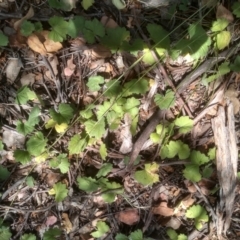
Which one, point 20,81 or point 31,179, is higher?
point 20,81

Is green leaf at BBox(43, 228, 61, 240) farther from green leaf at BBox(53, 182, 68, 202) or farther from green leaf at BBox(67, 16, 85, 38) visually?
green leaf at BBox(67, 16, 85, 38)

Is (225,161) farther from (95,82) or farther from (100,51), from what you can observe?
(100,51)

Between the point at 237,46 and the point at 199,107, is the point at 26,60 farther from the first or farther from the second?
the point at 237,46

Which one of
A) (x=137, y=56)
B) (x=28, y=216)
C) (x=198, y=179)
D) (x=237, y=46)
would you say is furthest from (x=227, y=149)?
(x=28, y=216)

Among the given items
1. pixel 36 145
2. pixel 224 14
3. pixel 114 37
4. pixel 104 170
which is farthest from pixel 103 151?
pixel 224 14

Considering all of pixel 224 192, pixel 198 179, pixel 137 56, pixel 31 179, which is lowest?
pixel 224 192

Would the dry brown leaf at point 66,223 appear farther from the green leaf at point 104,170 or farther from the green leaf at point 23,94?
the green leaf at point 23,94

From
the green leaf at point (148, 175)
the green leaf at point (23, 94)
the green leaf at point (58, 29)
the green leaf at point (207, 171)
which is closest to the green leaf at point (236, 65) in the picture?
the green leaf at point (207, 171)
